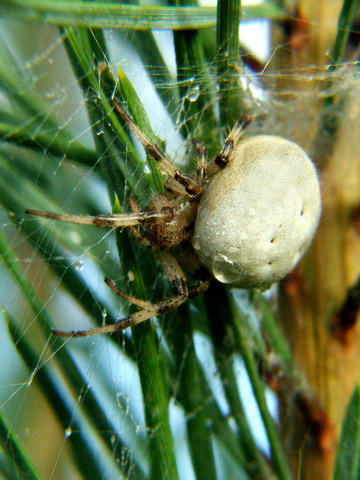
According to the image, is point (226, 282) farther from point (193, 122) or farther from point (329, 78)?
point (329, 78)

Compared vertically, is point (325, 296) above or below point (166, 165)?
below

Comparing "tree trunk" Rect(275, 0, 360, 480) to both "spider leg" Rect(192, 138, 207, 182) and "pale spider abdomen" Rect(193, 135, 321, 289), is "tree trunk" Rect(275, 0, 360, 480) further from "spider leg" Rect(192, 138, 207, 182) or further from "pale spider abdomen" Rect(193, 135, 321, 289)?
"spider leg" Rect(192, 138, 207, 182)

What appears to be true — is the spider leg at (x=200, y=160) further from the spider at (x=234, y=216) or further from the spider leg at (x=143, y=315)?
the spider leg at (x=143, y=315)

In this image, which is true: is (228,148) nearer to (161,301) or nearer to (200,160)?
(200,160)

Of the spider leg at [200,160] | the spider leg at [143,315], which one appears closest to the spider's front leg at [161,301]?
the spider leg at [143,315]

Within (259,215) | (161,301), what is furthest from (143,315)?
(259,215)

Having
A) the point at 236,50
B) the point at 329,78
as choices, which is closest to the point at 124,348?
Result: the point at 236,50
